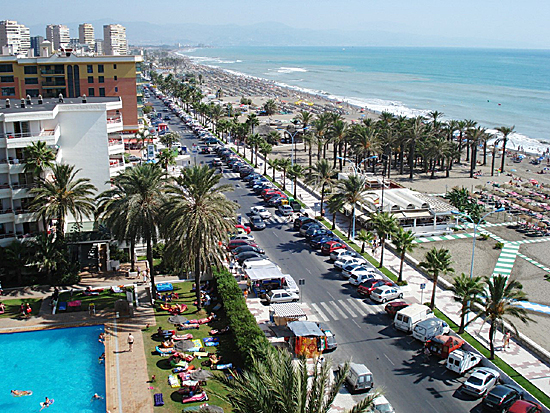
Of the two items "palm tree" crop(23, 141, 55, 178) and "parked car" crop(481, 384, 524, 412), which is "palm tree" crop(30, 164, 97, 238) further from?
"parked car" crop(481, 384, 524, 412)

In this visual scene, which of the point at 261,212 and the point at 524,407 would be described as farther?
the point at 261,212

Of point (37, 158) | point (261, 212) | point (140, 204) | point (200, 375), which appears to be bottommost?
Answer: point (200, 375)

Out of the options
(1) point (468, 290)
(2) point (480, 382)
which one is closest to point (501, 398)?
(2) point (480, 382)

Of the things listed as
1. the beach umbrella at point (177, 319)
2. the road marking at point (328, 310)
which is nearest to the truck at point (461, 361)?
the road marking at point (328, 310)

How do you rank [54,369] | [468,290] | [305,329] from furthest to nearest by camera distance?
[468,290], [305,329], [54,369]

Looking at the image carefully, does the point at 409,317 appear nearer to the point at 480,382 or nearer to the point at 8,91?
the point at 480,382

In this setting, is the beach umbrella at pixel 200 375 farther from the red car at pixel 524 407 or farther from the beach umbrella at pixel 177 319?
the red car at pixel 524 407

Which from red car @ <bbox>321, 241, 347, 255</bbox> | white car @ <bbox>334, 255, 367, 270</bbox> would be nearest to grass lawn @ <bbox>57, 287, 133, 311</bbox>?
white car @ <bbox>334, 255, 367, 270</bbox>
